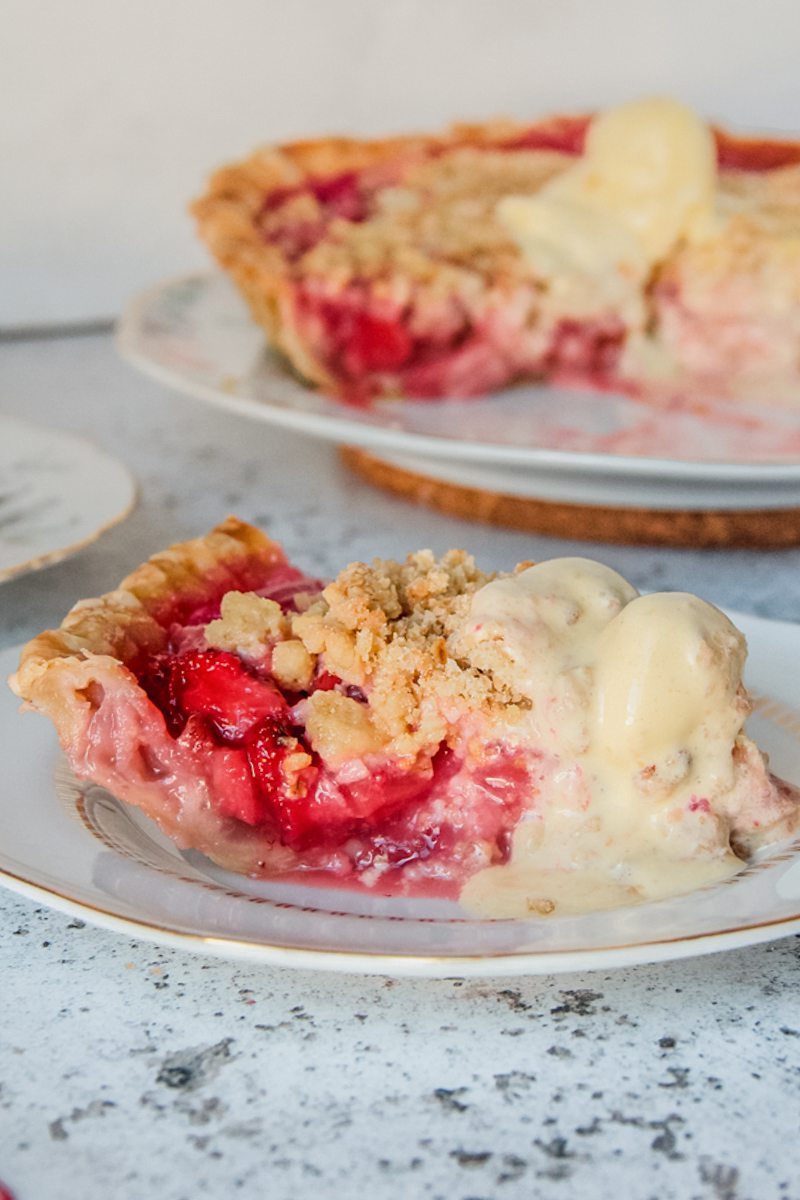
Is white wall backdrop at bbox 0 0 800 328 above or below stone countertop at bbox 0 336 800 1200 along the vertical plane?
above

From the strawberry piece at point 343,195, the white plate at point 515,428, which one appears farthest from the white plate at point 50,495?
the strawberry piece at point 343,195

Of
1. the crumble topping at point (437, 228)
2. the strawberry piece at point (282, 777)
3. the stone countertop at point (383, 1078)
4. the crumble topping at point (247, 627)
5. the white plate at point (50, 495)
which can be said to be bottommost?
the stone countertop at point (383, 1078)

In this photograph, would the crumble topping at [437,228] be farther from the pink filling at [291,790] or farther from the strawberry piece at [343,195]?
the pink filling at [291,790]

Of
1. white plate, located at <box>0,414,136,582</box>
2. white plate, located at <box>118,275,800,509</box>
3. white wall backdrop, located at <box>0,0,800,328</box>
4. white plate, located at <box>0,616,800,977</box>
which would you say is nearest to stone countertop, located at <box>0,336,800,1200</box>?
white plate, located at <box>0,616,800,977</box>

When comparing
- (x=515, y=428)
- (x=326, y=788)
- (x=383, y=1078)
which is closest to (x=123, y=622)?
(x=326, y=788)

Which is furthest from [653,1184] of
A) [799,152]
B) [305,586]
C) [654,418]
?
[799,152]

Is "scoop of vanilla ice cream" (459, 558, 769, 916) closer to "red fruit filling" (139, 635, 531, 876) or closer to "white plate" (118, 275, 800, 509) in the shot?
"red fruit filling" (139, 635, 531, 876)
